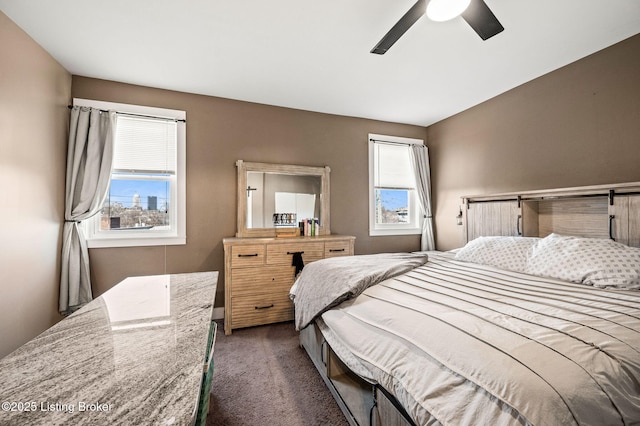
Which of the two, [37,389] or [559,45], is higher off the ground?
[559,45]

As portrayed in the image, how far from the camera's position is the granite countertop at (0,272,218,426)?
1.74 ft

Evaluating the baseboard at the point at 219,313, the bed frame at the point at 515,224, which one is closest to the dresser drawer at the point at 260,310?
the baseboard at the point at 219,313

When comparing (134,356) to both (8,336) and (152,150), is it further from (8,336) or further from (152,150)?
(152,150)

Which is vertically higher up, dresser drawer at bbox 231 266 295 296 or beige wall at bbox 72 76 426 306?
beige wall at bbox 72 76 426 306

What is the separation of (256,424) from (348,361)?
710 millimetres

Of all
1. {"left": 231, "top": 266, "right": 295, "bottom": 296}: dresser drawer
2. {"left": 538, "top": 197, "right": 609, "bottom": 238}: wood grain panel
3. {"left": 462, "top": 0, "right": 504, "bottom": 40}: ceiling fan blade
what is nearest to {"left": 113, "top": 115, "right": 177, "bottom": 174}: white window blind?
{"left": 231, "top": 266, "right": 295, "bottom": 296}: dresser drawer

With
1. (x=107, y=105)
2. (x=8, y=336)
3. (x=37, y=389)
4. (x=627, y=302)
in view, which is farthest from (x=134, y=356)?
(x=107, y=105)

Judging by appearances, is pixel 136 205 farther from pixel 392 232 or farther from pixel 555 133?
pixel 555 133

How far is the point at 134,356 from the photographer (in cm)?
74

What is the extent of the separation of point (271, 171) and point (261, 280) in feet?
4.40

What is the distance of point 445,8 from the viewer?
1579mm

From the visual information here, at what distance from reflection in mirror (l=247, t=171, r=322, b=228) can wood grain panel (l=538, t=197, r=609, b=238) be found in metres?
2.49

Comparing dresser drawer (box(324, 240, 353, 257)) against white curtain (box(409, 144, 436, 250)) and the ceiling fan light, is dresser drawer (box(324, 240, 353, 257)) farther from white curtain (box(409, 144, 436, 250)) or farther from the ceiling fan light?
the ceiling fan light

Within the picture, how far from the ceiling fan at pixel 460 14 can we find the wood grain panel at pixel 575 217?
176 cm
